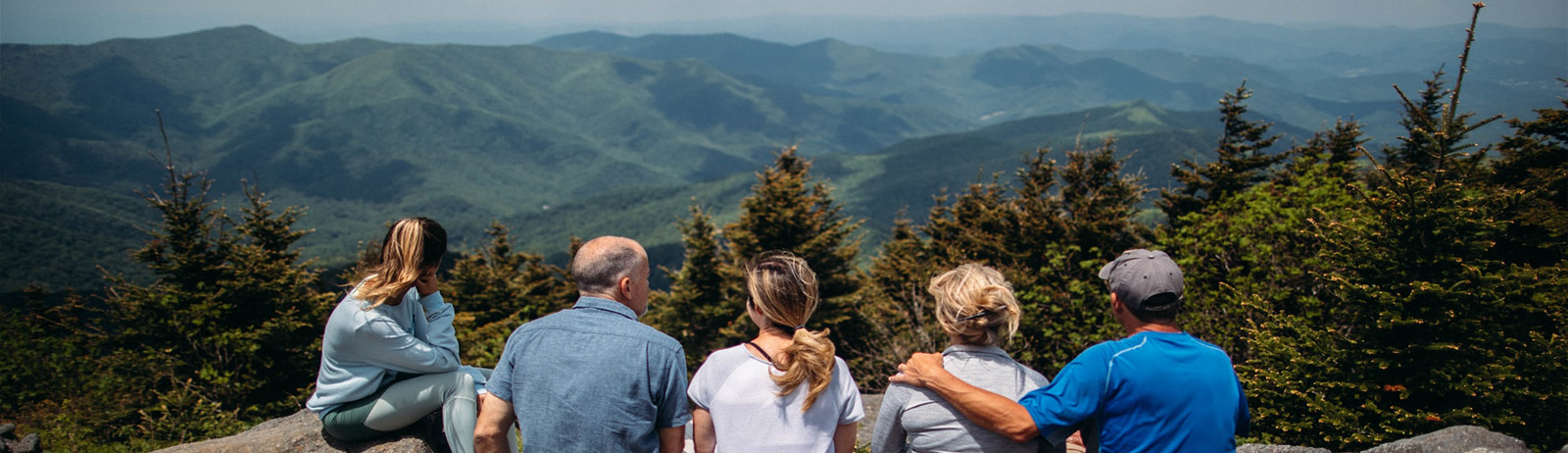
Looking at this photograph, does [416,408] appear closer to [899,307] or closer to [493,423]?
[493,423]

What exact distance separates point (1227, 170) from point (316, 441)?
27624 millimetres

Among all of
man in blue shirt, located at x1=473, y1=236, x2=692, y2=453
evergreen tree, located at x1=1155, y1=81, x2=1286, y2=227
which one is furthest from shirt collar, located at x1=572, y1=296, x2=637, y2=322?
evergreen tree, located at x1=1155, y1=81, x2=1286, y2=227

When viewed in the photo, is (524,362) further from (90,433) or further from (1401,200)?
(90,433)

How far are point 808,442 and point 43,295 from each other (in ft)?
142

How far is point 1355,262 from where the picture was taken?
838 cm

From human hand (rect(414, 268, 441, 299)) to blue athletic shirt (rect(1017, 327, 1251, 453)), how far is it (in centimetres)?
344

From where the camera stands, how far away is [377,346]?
3.96 m

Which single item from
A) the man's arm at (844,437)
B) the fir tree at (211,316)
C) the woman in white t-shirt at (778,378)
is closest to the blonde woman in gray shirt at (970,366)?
the man's arm at (844,437)

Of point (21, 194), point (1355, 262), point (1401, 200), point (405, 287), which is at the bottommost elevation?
point (21, 194)

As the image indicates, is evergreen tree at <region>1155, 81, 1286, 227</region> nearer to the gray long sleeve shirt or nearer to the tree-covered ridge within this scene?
the tree-covered ridge

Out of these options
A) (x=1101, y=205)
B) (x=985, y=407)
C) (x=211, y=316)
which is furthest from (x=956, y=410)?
(x=211, y=316)

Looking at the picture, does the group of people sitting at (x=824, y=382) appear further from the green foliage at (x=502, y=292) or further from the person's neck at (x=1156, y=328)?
the green foliage at (x=502, y=292)

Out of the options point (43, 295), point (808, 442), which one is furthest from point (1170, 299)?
point (43, 295)

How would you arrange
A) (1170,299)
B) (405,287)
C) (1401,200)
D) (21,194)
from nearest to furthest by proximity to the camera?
(1170,299) → (405,287) → (1401,200) → (21,194)
